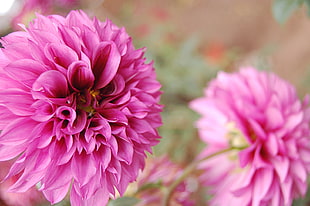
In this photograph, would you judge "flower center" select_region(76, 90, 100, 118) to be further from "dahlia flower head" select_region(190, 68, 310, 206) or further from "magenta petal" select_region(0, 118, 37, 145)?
"dahlia flower head" select_region(190, 68, 310, 206)

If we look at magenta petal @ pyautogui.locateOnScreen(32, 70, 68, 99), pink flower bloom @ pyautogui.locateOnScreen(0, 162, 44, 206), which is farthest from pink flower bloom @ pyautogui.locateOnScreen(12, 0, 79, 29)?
magenta petal @ pyautogui.locateOnScreen(32, 70, 68, 99)

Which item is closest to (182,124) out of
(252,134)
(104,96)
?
(252,134)

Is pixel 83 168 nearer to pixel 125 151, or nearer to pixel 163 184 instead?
pixel 125 151

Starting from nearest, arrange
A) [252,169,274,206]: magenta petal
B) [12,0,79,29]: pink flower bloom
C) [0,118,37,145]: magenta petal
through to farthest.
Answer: [0,118,37,145]: magenta petal, [252,169,274,206]: magenta petal, [12,0,79,29]: pink flower bloom

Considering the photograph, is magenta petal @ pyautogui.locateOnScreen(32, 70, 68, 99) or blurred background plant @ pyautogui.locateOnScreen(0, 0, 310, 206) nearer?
magenta petal @ pyautogui.locateOnScreen(32, 70, 68, 99)

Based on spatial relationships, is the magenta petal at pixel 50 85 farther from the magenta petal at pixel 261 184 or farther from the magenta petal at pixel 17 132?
the magenta petal at pixel 261 184

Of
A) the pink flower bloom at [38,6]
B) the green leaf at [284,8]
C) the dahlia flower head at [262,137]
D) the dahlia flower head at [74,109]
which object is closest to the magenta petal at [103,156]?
the dahlia flower head at [74,109]

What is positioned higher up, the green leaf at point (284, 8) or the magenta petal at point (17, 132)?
the green leaf at point (284, 8)
